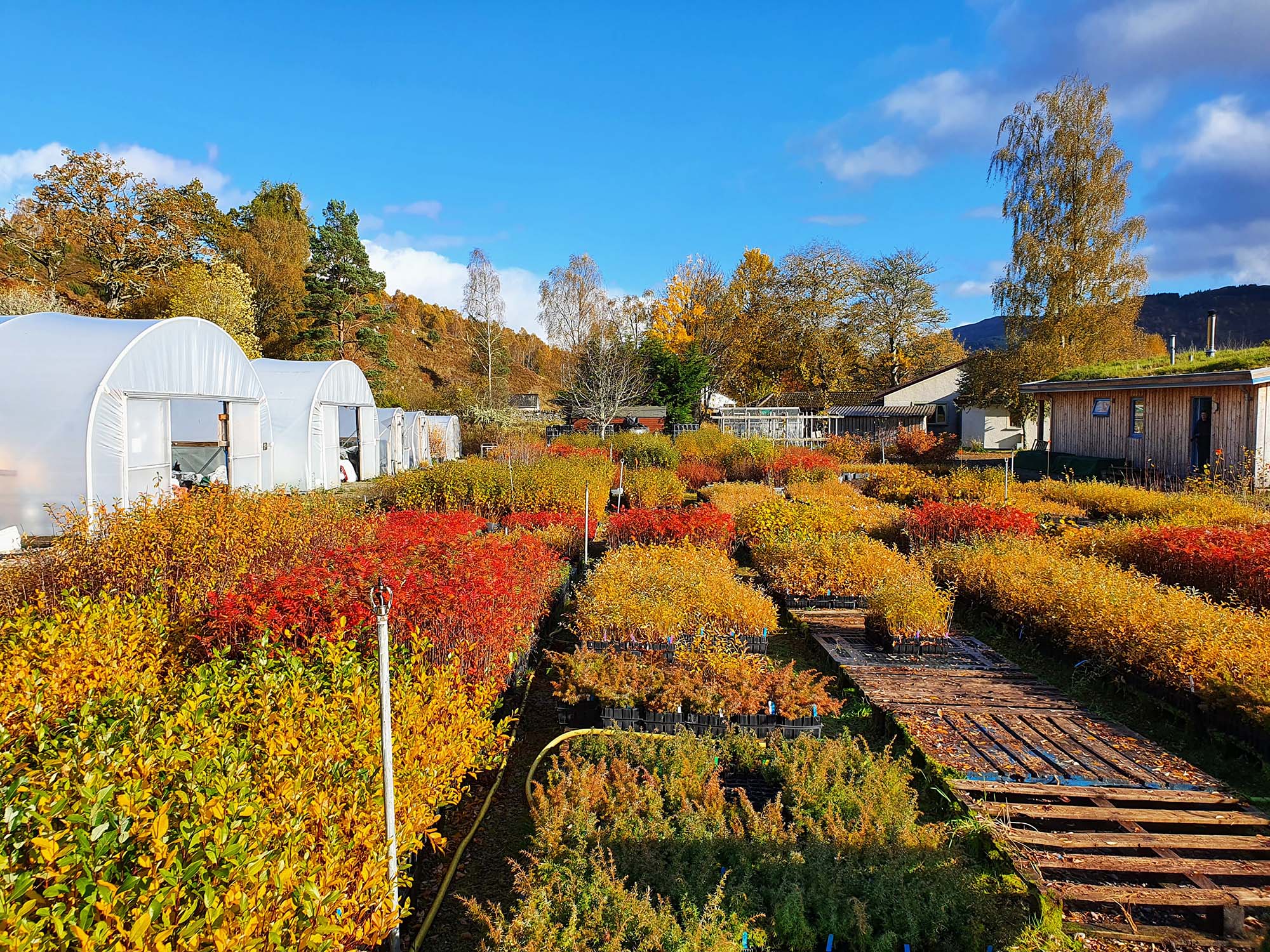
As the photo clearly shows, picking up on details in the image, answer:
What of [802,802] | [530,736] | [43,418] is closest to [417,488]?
[43,418]

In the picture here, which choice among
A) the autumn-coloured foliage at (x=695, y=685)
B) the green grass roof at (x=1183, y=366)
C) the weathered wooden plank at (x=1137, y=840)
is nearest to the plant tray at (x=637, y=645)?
the autumn-coloured foliage at (x=695, y=685)

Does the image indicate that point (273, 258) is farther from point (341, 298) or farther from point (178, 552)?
point (178, 552)

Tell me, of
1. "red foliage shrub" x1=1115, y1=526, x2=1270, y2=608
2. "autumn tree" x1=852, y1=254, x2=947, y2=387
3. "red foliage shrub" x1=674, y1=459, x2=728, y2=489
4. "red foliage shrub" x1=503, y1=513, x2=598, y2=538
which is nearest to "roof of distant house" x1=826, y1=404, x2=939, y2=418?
"autumn tree" x1=852, y1=254, x2=947, y2=387

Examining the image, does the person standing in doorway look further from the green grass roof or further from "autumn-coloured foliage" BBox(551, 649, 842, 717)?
"autumn-coloured foliage" BBox(551, 649, 842, 717)

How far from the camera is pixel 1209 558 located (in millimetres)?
6770

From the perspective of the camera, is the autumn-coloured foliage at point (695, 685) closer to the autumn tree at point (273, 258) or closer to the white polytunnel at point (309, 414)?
the white polytunnel at point (309, 414)

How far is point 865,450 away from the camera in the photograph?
79.1 feet

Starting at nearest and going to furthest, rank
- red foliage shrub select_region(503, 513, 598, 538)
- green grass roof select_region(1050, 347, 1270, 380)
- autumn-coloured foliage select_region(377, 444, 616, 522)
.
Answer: red foliage shrub select_region(503, 513, 598, 538) → autumn-coloured foliage select_region(377, 444, 616, 522) → green grass roof select_region(1050, 347, 1270, 380)

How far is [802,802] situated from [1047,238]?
28.8 metres

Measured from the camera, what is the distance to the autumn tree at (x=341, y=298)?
1369 inches

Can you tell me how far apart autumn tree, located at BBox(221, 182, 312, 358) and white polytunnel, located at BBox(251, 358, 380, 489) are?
19.8 m

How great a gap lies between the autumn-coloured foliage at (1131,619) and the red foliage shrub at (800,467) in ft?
26.4

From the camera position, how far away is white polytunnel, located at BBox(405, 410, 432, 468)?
2366 centimetres

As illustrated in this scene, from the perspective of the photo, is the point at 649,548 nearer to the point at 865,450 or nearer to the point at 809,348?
the point at 865,450
